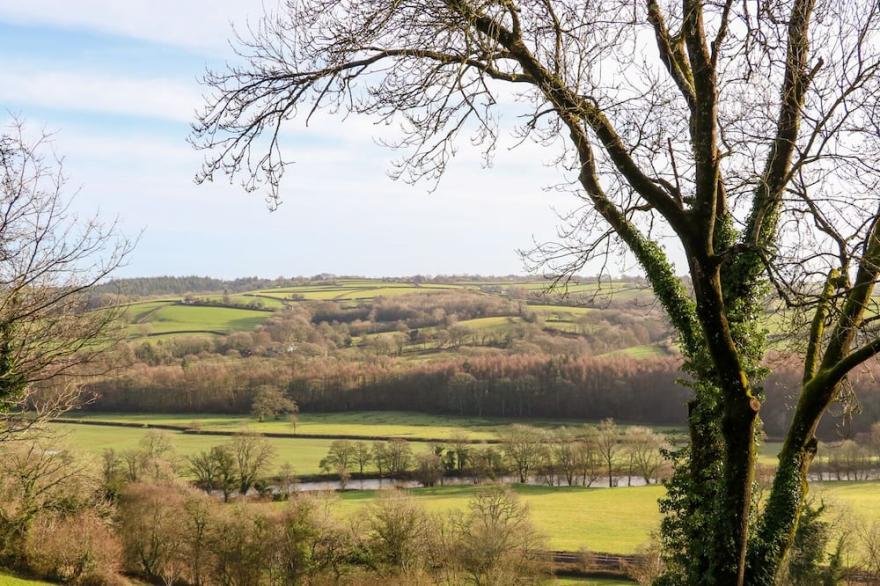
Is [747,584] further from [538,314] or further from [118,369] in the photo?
[538,314]

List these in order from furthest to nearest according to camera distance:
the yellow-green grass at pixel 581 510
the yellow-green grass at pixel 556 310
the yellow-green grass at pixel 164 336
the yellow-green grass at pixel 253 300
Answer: the yellow-green grass at pixel 253 300
the yellow-green grass at pixel 556 310
the yellow-green grass at pixel 164 336
the yellow-green grass at pixel 581 510

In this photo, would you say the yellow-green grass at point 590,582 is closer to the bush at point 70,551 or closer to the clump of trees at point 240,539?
the clump of trees at point 240,539

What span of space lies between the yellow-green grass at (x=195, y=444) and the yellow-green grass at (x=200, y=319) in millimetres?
29281

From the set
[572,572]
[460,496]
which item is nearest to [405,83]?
[572,572]

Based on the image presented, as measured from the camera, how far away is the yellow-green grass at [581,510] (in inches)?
1230

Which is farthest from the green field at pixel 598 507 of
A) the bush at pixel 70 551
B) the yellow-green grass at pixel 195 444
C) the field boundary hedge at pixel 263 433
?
the field boundary hedge at pixel 263 433

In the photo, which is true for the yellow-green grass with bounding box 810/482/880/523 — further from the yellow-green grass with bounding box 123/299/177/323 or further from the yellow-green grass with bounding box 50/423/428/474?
the yellow-green grass with bounding box 123/299/177/323

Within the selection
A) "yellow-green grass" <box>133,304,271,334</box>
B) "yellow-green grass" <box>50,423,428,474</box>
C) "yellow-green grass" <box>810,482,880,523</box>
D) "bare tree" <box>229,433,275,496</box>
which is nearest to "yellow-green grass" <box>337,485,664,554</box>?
→ "bare tree" <box>229,433,275,496</box>

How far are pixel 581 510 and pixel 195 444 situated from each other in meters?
28.3

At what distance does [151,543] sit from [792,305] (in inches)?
1156

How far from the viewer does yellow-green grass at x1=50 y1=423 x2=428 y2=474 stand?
4606cm

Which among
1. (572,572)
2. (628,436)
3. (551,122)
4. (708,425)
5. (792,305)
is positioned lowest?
(572,572)

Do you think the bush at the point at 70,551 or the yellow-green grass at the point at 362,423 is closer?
the bush at the point at 70,551

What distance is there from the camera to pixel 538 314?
9038 cm
